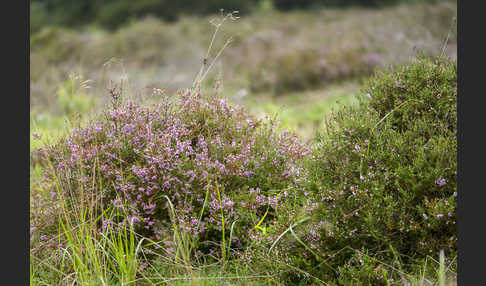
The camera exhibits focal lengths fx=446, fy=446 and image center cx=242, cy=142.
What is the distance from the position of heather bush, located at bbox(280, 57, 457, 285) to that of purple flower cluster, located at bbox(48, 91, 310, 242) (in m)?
0.32

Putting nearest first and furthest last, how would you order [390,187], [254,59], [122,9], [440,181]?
[440,181]
[390,187]
[254,59]
[122,9]

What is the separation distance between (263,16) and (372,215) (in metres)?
17.5

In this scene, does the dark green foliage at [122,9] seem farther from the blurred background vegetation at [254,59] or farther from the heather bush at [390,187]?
the heather bush at [390,187]

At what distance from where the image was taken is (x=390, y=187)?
2287mm

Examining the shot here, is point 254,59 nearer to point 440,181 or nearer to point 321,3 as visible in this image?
point 440,181

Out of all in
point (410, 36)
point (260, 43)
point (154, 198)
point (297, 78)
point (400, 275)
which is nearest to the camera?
point (400, 275)

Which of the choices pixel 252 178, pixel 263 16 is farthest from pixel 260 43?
pixel 252 178

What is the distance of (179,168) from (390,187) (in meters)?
1.16

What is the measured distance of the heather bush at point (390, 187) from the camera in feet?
7.12

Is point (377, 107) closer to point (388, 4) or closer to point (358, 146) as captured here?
point (358, 146)

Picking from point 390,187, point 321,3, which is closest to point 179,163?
point 390,187

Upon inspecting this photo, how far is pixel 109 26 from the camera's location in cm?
2139

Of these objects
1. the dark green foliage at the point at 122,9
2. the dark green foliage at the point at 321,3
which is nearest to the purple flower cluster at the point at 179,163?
the dark green foliage at the point at 122,9

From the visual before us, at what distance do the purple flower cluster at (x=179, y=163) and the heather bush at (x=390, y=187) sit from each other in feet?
1.04
